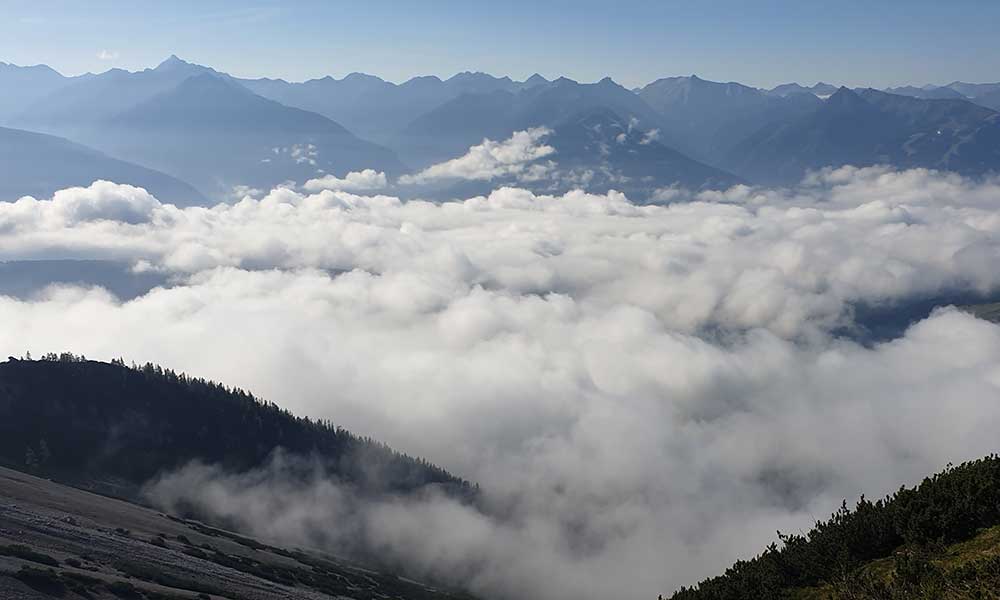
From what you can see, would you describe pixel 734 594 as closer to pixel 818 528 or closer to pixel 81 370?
pixel 818 528

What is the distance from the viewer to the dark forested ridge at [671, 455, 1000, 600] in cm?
2414

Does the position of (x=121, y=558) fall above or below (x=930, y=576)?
below

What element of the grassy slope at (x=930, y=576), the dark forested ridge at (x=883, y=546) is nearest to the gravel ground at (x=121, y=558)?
the dark forested ridge at (x=883, y=546)

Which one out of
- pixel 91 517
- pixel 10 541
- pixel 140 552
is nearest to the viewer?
pixel 10 541

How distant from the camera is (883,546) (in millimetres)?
27250

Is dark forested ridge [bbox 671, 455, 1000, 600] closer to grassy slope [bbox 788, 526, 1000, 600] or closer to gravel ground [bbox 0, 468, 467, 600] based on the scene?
grassy slope [bbox 788, 526, 1000, 600]

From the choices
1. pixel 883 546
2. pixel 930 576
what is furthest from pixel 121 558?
pixel 930 576

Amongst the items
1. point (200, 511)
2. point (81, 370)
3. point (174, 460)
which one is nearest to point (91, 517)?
point (200, 511)

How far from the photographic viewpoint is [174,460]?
194 meters

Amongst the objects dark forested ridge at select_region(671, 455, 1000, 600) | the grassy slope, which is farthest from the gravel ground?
the grassy slope

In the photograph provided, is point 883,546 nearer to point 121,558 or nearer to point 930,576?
point 930,576

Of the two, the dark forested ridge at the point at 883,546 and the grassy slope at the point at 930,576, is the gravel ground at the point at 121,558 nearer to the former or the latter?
the dark forested ridge at the point at 883,546

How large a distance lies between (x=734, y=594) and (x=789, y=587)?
213 centimetres

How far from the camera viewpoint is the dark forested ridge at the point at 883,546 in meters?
24.1
